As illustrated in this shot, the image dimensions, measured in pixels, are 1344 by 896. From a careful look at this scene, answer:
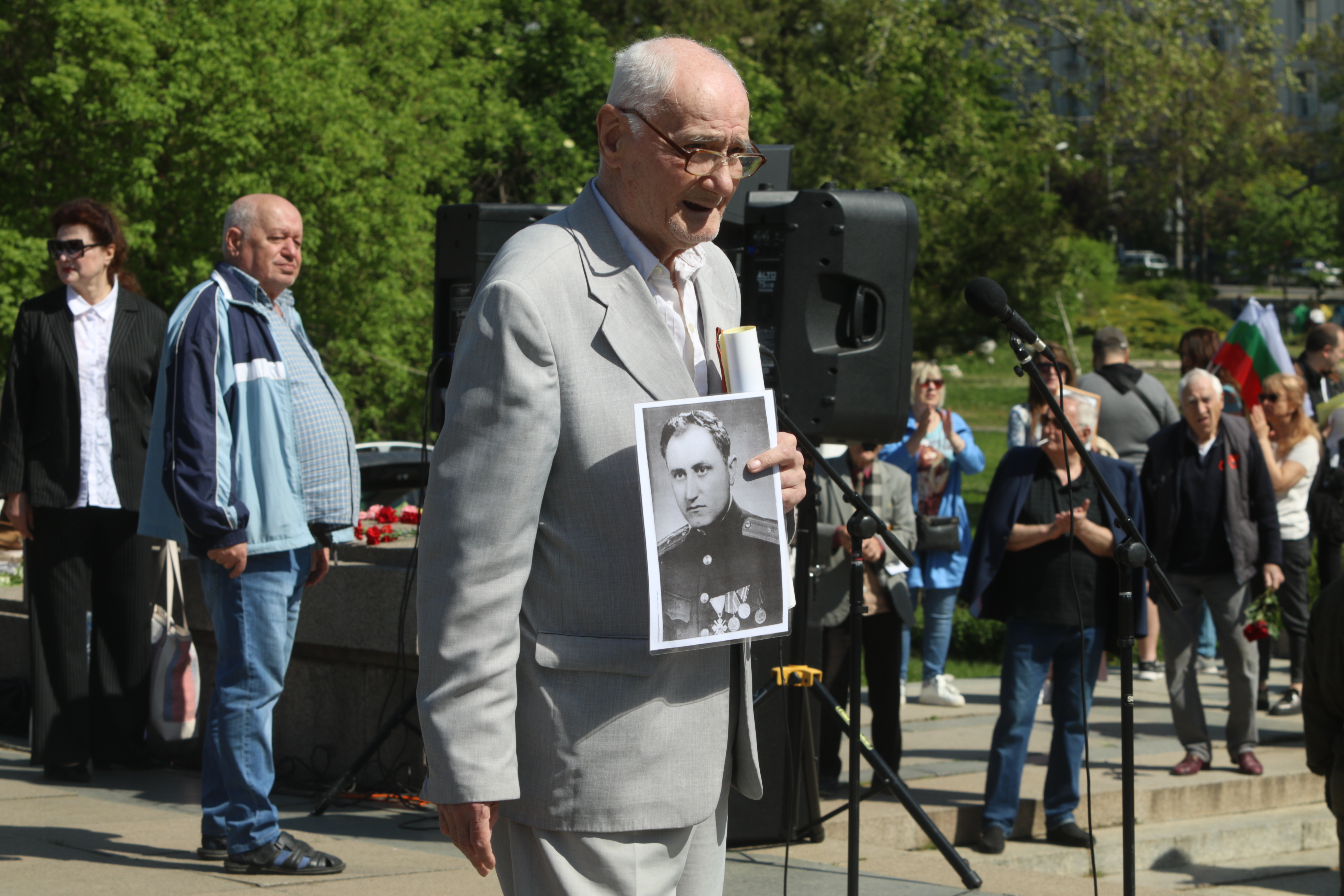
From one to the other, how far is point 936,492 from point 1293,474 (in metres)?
2.19

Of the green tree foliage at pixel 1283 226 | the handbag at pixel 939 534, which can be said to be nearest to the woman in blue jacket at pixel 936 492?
the handbag at pixel 939 534

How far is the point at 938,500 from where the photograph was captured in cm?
1040

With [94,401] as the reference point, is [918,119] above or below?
above

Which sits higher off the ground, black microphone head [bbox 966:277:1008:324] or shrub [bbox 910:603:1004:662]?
black microphone head [bbox 966:277:1008:324]

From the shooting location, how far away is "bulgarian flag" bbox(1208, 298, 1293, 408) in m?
11.3

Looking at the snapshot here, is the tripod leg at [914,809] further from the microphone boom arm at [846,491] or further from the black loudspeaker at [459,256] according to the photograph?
the black loudspeaker at [459,256]

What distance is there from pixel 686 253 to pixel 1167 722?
7.99 meters

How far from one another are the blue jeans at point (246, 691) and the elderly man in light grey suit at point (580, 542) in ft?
8.58

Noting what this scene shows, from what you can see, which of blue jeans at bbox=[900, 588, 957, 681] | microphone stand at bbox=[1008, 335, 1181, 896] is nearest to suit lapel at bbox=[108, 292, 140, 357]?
microphone stand at bbox=[1008, 335, 1181, 896]

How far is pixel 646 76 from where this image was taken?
256cm

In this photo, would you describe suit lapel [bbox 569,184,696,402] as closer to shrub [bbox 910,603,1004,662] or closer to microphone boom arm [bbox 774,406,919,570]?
microphone boom arm [bbox 774,406,919,570]

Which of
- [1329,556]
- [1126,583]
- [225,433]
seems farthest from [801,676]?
[1329,556]

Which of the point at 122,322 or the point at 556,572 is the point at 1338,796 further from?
the point at 122,322

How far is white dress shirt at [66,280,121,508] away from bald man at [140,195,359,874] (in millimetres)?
1327
